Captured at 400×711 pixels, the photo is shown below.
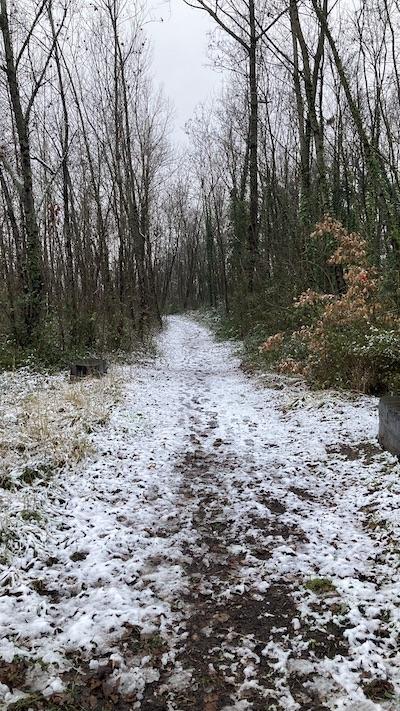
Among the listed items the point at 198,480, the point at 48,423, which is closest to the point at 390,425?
the point at 198,480

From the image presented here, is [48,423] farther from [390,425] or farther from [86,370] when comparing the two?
[390,425]

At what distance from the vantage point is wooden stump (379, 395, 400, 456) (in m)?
Answer: 5.48

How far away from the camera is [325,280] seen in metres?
11.9

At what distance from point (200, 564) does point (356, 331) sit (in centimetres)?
554

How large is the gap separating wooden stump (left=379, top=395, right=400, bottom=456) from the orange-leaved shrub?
201cm

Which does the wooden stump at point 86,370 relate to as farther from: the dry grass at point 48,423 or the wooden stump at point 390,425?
the wooden stump at point 390,425

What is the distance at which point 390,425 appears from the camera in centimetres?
566

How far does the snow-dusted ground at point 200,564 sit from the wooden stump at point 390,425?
0.19m

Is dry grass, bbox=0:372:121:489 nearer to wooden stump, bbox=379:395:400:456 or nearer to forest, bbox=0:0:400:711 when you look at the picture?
forest, bbox=0:0:400:711

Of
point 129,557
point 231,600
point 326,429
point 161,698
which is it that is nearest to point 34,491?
point 129,557

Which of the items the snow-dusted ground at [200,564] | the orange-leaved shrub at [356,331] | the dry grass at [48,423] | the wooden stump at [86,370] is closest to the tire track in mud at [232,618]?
the snow-dusted ground at [200,564]

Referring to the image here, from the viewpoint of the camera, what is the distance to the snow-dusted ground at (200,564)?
2814 millimetres

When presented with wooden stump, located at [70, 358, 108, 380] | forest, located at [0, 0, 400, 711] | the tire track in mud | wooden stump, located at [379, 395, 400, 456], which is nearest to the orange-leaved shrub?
forest, located at [0, 0, 400, 711]

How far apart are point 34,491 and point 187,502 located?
1527 millimetres
